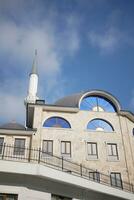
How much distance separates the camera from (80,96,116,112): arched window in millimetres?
25875

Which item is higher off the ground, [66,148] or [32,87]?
[32,87]

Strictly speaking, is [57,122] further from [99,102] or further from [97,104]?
[99,102]

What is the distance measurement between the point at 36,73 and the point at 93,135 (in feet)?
70.2

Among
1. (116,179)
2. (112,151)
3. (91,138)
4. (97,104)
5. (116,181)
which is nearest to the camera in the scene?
(116,181)

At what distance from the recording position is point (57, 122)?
2433cm

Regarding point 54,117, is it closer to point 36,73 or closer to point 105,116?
point 105,116

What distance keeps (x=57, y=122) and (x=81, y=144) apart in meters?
→ 3.32

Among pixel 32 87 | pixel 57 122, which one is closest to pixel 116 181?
pixel 57 122

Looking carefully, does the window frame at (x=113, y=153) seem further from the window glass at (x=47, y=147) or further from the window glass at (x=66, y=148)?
the window glass at (x=47, y=147)

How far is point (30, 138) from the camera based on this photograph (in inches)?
882

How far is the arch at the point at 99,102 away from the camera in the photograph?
1019 inches

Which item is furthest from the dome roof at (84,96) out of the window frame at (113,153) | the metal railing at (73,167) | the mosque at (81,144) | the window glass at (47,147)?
the metal railing at (73,167)

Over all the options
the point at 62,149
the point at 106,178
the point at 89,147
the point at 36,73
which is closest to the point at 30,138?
the point at 62,149

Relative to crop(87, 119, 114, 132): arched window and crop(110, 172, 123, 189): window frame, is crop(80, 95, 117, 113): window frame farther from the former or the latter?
crop(110, 172, 123, 189): window frame
